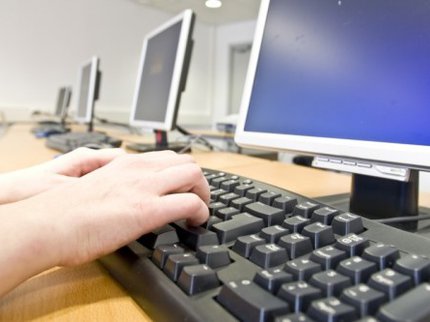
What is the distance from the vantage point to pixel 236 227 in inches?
13.4

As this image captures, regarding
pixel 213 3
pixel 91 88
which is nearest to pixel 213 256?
pixel 91 88

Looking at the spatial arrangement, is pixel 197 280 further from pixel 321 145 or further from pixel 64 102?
pixel 64 102

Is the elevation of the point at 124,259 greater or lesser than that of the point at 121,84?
lesser

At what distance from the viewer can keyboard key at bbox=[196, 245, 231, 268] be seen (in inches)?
11.1

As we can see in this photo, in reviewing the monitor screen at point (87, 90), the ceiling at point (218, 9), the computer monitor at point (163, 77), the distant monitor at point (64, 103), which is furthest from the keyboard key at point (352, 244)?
the ceiling at point (218, 9)

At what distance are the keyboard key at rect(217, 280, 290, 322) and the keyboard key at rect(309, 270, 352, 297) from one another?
1.2 inches

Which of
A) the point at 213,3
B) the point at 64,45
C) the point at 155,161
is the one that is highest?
the point at 213,3

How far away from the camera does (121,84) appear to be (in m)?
5.34

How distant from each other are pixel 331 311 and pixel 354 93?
378mm

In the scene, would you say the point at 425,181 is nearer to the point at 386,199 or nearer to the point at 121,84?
the point at 386,199

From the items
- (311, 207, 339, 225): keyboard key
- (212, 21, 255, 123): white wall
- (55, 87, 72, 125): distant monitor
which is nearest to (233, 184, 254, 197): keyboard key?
(311, 207, 339, 225): keyboard key

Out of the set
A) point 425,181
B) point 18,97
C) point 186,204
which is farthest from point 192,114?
point 186,204

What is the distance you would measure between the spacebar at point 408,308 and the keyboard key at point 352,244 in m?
0.06

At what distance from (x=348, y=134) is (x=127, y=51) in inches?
208
